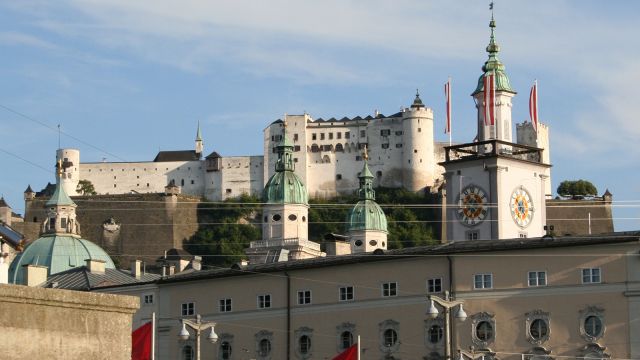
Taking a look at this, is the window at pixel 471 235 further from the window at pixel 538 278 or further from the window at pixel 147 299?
the window at pixel 147 299

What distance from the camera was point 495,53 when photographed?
281 feet

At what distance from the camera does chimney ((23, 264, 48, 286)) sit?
3639 inches

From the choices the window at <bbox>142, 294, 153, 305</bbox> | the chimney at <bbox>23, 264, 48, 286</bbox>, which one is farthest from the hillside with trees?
the window at <bbox>142, 294, 153, 305</bbox>

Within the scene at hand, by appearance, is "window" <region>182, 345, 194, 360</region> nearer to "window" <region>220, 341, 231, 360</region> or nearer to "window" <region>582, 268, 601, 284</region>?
"window" <region>220, 341, 231, 360</region>

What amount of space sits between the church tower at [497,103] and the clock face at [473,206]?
500 centimetres

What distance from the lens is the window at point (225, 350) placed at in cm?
7075

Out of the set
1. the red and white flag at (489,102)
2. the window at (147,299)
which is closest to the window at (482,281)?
the red and white flag at (489,102)

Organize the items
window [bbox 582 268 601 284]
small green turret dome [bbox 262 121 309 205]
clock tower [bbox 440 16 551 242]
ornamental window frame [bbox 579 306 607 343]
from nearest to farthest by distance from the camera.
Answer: ornamental window frame [bbox 579 306 607 343]
window [bbox 582 268 601 284]
clock tower [bbox 440 16 551 242]
small green turret dome [bbox 262 121 309 205]

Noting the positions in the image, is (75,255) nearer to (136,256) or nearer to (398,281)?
(398,281)

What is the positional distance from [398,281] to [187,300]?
11.9m

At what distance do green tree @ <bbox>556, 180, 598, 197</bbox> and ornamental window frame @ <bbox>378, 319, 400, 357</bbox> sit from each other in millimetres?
129325

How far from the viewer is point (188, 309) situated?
73500 millimetres

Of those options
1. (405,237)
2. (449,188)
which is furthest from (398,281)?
(405,237)

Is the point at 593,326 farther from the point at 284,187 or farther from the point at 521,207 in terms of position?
the point at 284,187
